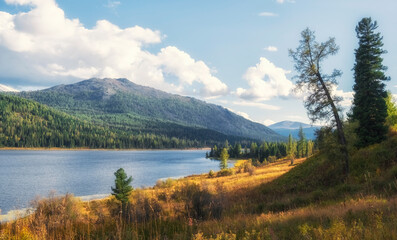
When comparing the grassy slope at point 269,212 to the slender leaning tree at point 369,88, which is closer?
the grassy slope at point 269,212

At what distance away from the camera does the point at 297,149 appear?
378 feet

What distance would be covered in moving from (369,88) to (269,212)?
22.7 metres

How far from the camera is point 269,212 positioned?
29.2ft

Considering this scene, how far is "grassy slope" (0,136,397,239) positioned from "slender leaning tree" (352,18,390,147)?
1930mm

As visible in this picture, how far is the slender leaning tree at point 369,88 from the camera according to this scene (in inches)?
939

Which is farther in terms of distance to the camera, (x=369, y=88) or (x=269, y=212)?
(x=369, y=88)

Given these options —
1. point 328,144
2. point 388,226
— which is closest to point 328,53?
point 328,144

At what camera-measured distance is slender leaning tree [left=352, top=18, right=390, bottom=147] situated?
23.8 m

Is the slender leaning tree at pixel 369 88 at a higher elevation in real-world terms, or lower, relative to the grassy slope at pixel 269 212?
higher

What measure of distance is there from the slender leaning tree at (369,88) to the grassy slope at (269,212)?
6.33 ft

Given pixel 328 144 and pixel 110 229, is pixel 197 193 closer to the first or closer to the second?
pixel 110 229

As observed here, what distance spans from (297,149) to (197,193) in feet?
378

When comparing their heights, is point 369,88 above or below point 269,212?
above

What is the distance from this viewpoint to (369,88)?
24.9m
